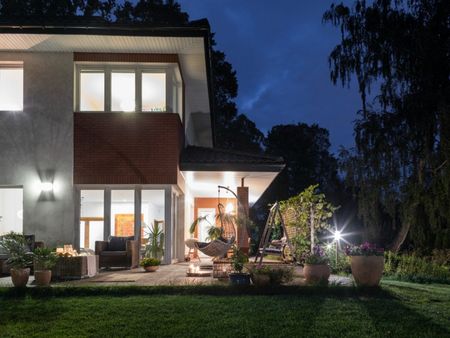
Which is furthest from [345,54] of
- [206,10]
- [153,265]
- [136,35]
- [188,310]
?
[206,10]

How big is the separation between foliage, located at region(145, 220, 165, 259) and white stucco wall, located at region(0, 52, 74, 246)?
1.76m

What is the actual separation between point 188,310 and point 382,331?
241cm

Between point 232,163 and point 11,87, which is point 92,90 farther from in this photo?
point 232,163

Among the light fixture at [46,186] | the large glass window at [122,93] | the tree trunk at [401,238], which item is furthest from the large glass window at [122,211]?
the tree trunk at [401,238]

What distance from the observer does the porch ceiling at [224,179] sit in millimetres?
15678

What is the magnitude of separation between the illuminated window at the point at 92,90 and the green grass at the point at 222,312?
20.8 feet

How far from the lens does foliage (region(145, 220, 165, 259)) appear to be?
14.0 metres

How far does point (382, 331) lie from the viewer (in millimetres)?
6988

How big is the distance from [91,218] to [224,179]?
14.6ft

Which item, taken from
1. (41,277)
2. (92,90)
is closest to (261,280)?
(41,277)

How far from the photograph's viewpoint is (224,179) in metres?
17.3

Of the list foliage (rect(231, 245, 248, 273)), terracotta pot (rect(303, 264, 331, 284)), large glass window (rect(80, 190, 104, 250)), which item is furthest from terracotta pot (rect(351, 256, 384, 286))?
large glass window (rect(80, 190, 104, 250))

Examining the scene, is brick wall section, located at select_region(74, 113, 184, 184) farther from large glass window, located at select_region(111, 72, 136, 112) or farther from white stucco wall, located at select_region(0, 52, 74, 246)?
white stucco wall, located at select_region(0, 52, 74, 246)

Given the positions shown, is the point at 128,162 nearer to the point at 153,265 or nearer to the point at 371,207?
the point at 153,265
